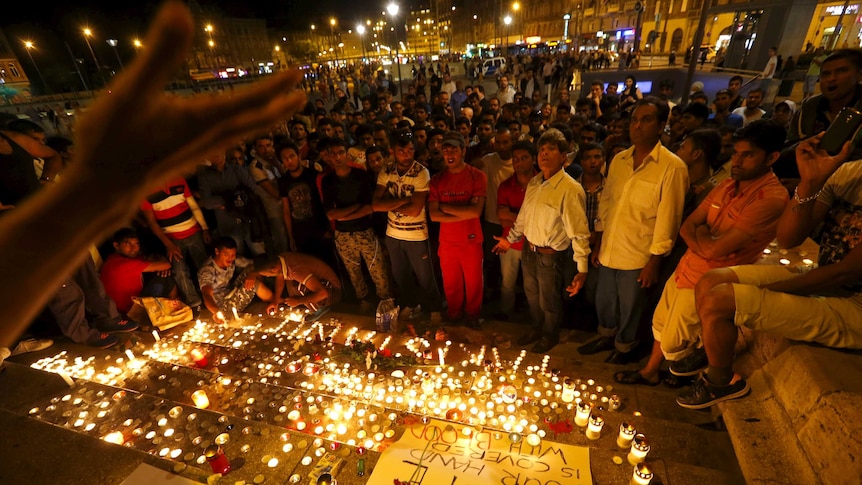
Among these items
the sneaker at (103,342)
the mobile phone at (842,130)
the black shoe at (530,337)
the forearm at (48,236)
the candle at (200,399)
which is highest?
the forearm at (48,236)

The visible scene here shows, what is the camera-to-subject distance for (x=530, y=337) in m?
3.52

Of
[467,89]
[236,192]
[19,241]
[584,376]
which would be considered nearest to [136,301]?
[236,192]

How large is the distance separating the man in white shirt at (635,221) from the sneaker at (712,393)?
75cm

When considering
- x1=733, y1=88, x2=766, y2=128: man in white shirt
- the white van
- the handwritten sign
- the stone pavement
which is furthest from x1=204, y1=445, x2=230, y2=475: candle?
the white van

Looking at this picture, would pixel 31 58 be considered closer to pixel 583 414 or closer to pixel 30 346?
pixel 30 346

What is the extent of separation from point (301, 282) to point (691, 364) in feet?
11.4

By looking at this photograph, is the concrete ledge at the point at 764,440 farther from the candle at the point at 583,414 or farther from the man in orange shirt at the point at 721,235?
the candle at the point at 583,414

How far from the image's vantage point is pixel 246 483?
2225 millimetres

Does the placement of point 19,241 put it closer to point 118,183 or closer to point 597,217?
point 118,183

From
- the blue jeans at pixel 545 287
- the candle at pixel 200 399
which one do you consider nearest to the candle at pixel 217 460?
the candle at pixel 200 399

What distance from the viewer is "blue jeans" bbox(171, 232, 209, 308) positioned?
170 inches

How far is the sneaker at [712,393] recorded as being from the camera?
230 cm

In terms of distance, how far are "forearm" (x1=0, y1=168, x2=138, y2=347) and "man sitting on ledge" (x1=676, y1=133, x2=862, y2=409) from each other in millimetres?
2648

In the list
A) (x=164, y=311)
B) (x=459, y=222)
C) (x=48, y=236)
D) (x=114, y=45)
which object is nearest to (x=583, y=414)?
(x=459, y=222)
